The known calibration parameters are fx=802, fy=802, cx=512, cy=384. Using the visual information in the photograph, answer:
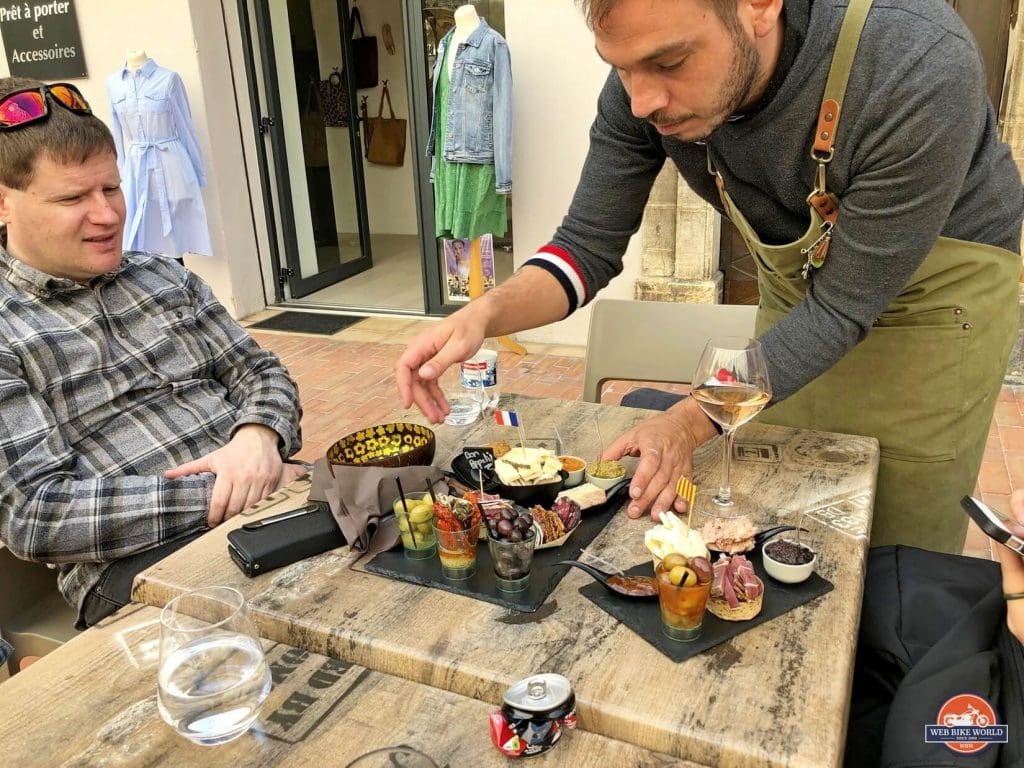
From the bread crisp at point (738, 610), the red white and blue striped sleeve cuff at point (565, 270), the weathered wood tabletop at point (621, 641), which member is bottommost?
the weathered wood tabletop at point (621, 641)

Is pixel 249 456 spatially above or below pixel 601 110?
below

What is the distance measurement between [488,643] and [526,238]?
4.31m

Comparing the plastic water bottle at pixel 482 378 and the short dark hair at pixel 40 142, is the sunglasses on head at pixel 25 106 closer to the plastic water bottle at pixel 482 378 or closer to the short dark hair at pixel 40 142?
the short dark hair at pixel 40 142

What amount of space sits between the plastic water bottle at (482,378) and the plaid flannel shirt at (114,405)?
46 centimetres

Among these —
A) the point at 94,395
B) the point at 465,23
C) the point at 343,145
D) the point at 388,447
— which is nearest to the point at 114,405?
the point at 94,395

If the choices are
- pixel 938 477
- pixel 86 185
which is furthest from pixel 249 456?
pixel 938 477

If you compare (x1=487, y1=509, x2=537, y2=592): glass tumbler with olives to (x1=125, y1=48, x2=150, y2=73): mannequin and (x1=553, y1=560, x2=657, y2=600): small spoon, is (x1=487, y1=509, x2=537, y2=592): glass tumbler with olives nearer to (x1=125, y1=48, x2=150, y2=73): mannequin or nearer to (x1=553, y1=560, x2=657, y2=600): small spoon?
(x1=553, y1=560, x2=657, y2=600): small spoon

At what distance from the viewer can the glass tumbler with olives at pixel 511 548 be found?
1.12 meters

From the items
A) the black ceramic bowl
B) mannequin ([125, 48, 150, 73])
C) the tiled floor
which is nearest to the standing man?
the black ceramic bowl

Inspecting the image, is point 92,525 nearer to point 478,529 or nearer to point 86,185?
point 86,185

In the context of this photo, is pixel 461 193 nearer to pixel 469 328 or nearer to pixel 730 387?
pixel 469 328

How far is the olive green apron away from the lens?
1.58 meters

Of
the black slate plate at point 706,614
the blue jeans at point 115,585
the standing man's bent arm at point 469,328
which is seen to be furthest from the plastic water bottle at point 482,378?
the black slate plate at point 706,614

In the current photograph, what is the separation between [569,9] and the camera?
4609 millimetres
